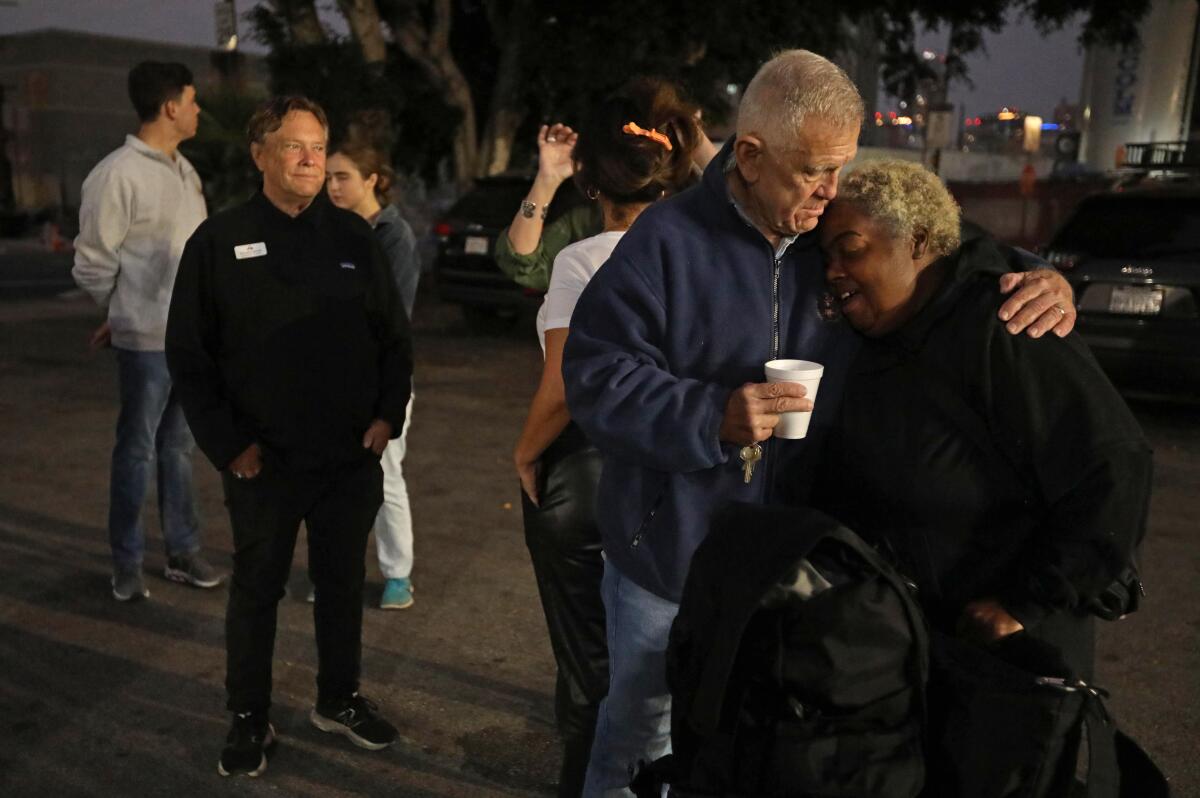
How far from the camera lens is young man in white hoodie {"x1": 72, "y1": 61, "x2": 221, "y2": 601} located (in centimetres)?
452

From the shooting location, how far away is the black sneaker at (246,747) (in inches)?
129

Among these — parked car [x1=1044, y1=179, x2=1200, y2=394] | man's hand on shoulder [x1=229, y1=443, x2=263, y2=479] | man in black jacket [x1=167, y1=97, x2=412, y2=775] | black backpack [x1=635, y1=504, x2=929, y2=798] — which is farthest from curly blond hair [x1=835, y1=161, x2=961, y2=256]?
parked car [x1=1044, y1=179, x2=1200, y2=394]

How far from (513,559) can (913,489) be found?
139 inches

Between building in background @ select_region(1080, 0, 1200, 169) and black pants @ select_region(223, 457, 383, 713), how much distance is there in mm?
38615

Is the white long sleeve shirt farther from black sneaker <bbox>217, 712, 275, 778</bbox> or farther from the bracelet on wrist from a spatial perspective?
black sneaker <bbox>217, 712, 275, 778</bbox>

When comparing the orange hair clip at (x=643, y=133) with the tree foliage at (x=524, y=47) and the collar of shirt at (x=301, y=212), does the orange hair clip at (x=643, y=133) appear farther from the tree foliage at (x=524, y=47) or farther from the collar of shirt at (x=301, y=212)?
the tree foliage at (x=524, y=47)

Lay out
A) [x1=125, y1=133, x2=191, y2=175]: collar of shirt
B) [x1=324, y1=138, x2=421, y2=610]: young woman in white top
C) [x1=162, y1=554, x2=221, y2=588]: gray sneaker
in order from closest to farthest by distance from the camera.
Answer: [x1=324, y1=138, x2=421, y2=610]: young woman in white top, [x1=125, y1=133, x2=191, y2=175]: collar of shirt, [x1=162, y1=554, x2=221, y2=588]: gray sneaker

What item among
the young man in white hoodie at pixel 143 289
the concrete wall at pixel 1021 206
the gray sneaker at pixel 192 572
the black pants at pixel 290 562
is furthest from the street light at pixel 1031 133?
the black pants at pixel 290 562

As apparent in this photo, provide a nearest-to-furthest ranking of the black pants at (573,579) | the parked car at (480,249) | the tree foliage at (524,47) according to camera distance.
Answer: the black pants at (573,579), the parked car at (480,249), the tree foliage at (524,47)

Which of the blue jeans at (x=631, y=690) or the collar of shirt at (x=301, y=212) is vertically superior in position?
the collar of shirt at (x=301, y=212)

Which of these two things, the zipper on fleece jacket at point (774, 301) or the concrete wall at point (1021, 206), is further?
the concrete wall at point (1021, 206)

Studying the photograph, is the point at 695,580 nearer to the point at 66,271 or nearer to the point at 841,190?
the point at 841,190

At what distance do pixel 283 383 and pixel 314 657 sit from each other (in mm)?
1371

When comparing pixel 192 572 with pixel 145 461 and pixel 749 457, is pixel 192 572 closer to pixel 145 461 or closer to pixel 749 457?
pixel 145 461
